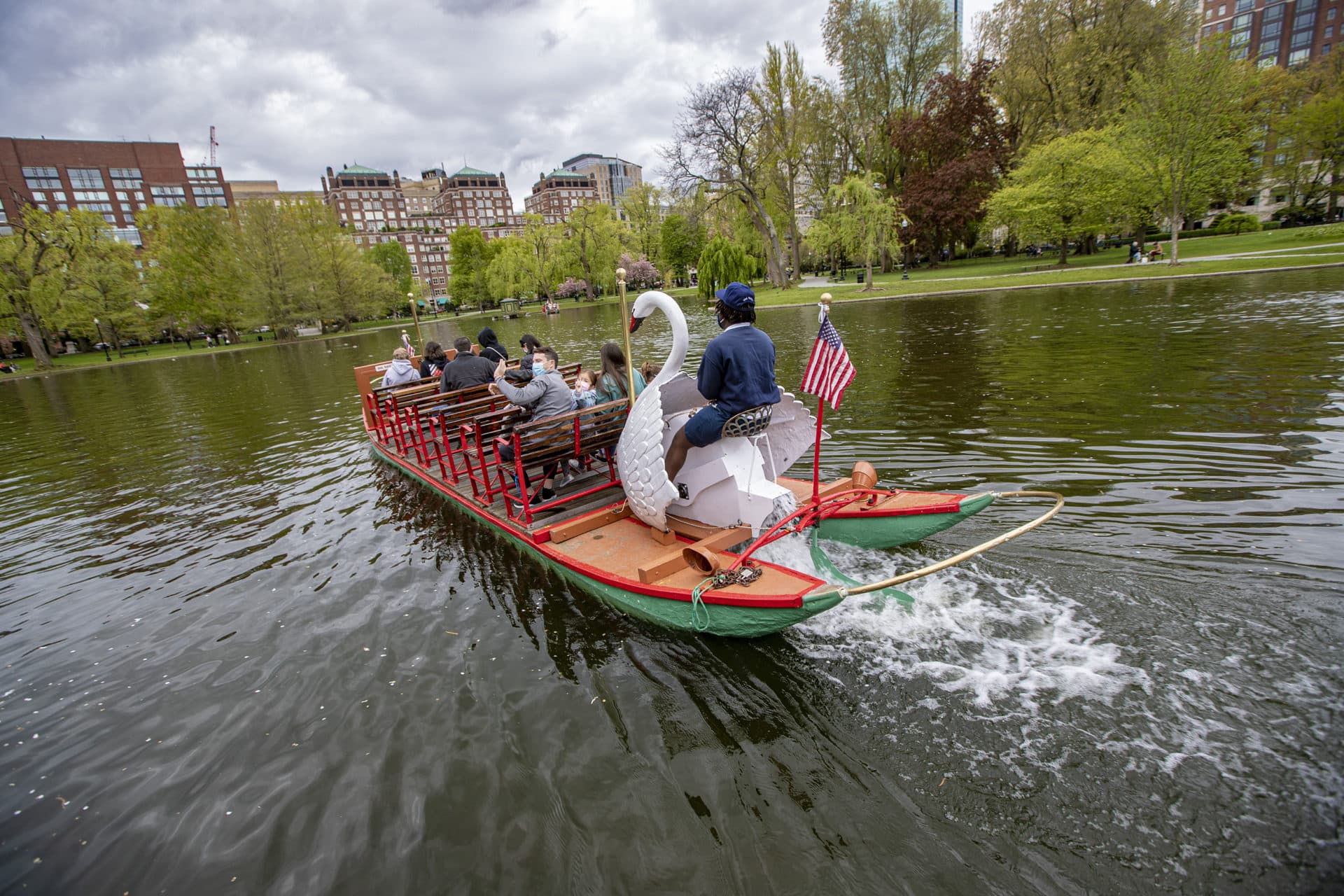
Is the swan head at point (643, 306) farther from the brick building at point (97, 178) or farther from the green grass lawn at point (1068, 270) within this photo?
the brick building at point (97, 178)

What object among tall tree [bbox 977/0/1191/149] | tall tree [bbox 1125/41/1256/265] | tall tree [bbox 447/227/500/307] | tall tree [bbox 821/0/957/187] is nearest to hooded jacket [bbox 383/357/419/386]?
tall tree [bbox 1125/41/1256/265]

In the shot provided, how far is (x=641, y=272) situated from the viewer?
7219 centimetres

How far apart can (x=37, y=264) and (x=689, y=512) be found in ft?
191

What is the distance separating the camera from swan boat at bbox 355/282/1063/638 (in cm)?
451

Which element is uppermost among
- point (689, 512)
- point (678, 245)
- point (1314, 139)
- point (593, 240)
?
point (593, 240)

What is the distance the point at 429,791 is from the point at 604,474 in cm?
465

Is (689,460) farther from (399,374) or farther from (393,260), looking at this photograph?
(393,260)

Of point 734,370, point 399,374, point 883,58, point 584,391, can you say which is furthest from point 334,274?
point 734,370

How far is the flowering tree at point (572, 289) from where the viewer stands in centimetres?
7775

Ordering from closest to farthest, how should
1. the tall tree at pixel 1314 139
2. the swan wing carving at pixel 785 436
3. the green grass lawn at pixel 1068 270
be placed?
the swan wing carving at pixel 785 436 < the green grass lawn at pixel 1068 270 < the tall tree at pixel 1314 139

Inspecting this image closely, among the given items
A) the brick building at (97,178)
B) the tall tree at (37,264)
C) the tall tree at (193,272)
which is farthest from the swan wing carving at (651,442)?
the brick building at (97,178)

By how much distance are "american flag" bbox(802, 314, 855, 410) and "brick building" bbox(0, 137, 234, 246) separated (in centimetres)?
9922

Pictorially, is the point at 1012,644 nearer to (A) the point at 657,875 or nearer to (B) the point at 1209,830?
(B) the point at 1209,830

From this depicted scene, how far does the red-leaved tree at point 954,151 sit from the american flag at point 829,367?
42.0 meters
